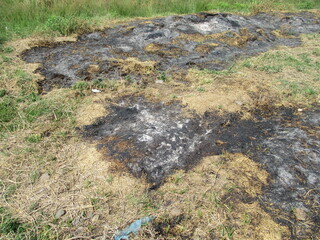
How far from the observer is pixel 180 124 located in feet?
9.62

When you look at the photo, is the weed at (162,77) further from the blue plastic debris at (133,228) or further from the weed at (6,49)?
the weed at (6,49)

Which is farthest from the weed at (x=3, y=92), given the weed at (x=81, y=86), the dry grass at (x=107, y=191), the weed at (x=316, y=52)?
the weed at (x=316, y=52)

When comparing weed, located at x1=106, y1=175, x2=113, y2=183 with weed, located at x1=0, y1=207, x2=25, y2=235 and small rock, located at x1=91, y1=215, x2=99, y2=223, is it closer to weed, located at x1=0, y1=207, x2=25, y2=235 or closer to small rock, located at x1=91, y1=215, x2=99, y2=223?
small rock, located at x1=91, y1=215, x2=99, y2=223

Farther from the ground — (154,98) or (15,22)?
(15,22)

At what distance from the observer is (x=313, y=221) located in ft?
6.48

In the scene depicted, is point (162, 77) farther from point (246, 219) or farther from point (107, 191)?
point (246, 219)

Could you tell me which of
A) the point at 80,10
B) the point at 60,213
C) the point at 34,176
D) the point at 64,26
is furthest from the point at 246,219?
the point at 80,10

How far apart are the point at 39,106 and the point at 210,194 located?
233 cm

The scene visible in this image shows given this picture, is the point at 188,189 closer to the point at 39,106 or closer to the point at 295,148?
the point at 295,148

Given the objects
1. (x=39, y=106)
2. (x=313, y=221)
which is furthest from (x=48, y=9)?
(x=313, y=221)

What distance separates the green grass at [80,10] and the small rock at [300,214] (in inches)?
211

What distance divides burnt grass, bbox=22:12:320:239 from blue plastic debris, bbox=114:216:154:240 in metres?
0.10

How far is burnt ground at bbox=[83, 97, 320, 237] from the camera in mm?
2191

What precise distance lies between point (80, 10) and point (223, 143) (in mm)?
6062
